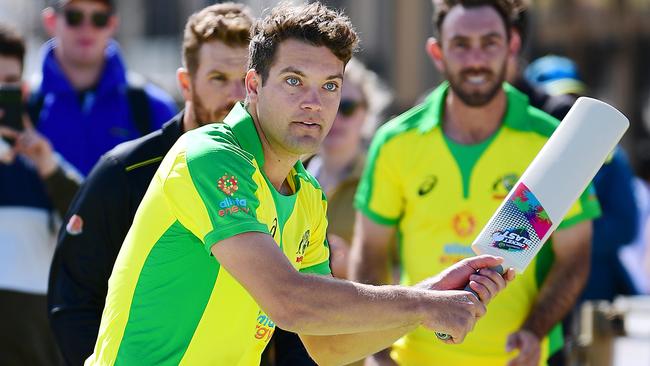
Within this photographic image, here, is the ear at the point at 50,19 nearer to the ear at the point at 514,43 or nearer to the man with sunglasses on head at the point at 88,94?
the man with sunglasses on head at the point at 88,94

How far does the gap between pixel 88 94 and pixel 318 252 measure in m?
3.27

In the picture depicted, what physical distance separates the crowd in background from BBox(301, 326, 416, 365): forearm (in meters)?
0.58

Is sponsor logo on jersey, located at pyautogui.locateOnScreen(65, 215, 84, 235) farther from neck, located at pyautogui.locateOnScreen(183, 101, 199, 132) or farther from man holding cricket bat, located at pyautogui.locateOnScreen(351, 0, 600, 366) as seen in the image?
man holding cricket bat, located at pyautogui.locateOnScreen(351, 0, 600, 366)

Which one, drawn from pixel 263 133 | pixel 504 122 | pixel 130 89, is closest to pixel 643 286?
pixel 504 122

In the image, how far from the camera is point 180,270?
3820 millimetres

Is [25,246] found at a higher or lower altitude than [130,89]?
lower

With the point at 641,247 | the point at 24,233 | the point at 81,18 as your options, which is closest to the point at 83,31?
the point at 81,18

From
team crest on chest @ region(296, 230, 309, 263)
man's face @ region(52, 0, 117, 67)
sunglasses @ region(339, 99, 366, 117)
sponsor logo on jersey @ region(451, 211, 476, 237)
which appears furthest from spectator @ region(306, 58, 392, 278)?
team crest on chest @ region(296, 230, 309, 263)

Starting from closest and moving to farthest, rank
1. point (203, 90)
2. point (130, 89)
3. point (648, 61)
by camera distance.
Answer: point (203, 90)
point (130, 89)
point (648, 61)

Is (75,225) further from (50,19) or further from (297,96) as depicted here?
(50,19)

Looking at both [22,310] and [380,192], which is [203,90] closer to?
[380,192]

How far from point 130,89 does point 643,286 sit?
12.3 ft

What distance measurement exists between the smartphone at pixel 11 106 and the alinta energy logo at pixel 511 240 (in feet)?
10.8

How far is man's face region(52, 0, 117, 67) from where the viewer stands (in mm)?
7414
